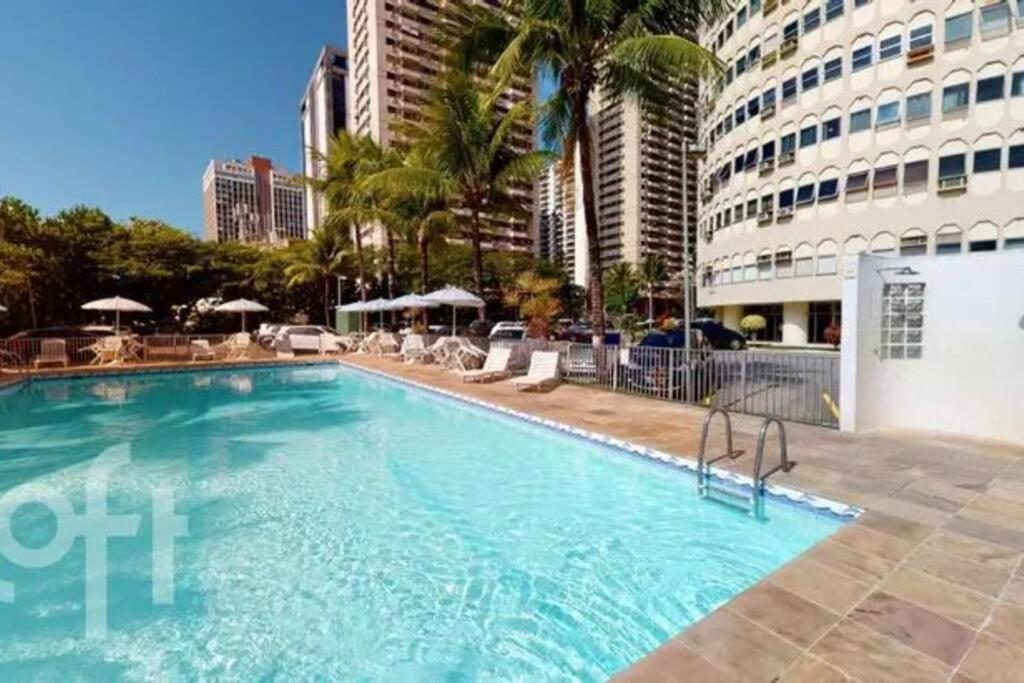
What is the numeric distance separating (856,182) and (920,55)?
6412mm

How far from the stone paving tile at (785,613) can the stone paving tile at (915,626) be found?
0.66 feet

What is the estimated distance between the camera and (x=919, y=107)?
26328 millimetres

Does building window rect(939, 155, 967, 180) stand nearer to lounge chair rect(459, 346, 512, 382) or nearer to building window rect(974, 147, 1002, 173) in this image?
building window rect(974, 147, 1002, 173)

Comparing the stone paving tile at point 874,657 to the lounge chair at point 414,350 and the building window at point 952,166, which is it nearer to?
the lounge chair at point 414,350

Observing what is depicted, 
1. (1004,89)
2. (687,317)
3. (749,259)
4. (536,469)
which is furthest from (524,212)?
(1004,89)

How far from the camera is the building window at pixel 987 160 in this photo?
24.4 m

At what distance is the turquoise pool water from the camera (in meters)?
3.73

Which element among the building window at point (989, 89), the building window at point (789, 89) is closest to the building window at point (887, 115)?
the building window at point (989, 89)

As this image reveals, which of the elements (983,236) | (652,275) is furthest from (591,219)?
(652,275)

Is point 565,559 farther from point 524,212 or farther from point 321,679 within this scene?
point 524,212

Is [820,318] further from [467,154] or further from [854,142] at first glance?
[467,154]

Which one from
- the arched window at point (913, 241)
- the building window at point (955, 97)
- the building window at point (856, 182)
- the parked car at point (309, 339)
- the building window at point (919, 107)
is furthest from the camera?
the building window at point (856, 182)

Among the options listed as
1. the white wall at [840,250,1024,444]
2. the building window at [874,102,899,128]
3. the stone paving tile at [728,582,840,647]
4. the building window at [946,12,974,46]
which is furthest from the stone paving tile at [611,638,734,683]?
the building window at [946,12,974,46]

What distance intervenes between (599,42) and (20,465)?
13493 millimetres
